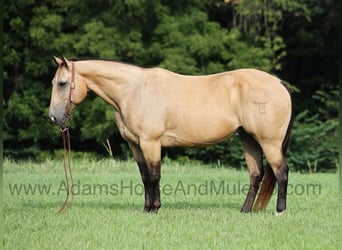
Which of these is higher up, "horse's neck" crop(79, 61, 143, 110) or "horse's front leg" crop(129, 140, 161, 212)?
"horse's neck" crop(79, 61, 143, 110)

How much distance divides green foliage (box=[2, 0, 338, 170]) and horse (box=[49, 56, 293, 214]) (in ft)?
41.6

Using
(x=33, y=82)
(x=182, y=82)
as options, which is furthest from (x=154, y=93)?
(x=33, y=82)

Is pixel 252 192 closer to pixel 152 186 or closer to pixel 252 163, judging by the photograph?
pixel 252 163

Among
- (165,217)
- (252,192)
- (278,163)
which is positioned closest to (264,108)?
(278,163)

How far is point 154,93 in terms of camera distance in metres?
8.54

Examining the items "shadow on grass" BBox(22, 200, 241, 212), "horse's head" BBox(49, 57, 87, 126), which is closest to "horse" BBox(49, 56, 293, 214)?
"horse's head" BBox(49, 57, 87, 126)

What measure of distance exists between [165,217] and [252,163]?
57.4 inches

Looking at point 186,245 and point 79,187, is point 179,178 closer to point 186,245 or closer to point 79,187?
point 79,187

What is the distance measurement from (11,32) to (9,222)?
1629cm

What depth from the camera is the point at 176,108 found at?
8.55 meters

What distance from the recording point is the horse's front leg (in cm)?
841

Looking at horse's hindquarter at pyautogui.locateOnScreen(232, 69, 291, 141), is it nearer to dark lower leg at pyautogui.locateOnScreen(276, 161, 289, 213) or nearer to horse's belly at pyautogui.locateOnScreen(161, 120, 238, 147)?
horse's belly at pyautogui.locateOnScreen(161, 120, 238, 147)

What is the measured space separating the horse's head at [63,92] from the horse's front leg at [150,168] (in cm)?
91

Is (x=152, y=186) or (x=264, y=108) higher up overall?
(x=264, y=108)
